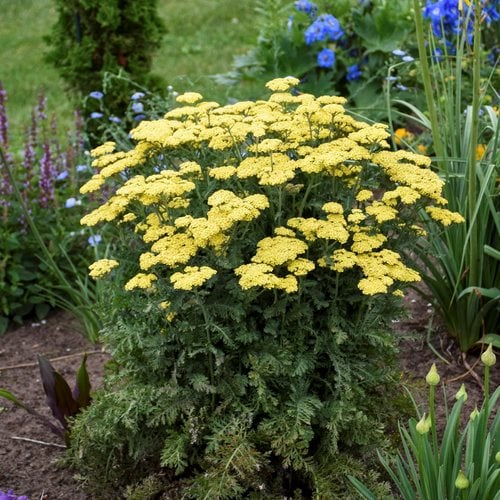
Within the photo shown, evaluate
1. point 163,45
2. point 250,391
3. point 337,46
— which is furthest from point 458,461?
point 163,45

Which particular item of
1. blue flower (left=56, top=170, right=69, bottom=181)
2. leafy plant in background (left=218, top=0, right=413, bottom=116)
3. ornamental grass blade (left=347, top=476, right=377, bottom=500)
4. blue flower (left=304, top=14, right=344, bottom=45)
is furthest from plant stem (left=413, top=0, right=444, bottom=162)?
blue flower (left=304, top=14, right=344, bottom=45)

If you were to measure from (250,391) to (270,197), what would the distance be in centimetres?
57

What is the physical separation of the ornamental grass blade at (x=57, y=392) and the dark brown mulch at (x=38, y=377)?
19cm

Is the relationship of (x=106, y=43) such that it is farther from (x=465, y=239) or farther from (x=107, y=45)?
(x=465, y=239)

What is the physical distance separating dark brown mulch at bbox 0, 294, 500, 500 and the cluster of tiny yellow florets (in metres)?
0.47

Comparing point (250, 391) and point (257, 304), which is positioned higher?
point (257, 304)

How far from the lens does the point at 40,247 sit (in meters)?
3.93

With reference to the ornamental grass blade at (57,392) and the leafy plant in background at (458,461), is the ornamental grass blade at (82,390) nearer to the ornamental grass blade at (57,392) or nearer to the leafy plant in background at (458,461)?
the ornamental grass blade at (57,392)

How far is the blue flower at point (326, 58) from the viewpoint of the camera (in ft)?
17.7

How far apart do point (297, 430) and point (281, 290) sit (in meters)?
0.39

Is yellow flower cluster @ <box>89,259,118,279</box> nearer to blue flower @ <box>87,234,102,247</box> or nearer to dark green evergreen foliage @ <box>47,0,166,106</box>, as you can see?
blue flower @ <box>87,234,102,247</box>

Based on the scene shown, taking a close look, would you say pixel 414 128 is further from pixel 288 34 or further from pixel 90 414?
pixel 90 414

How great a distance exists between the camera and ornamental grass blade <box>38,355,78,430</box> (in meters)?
2.79

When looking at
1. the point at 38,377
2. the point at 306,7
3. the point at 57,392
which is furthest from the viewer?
the point at 306,7
